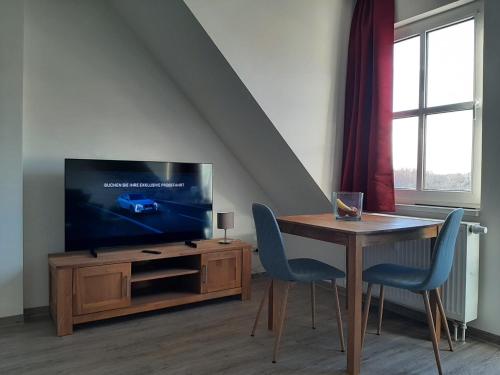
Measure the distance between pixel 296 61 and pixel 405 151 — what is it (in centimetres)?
117

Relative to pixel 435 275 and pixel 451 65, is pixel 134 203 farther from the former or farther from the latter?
pixel 451 65

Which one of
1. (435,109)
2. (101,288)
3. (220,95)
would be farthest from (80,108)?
(435,109)

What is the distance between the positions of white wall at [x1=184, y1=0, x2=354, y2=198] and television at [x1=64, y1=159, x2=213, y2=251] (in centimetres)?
91

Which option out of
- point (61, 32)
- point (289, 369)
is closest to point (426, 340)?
point (289, 369)

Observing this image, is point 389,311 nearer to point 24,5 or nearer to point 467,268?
point 467,268

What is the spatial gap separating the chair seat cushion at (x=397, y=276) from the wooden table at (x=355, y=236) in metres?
0.22

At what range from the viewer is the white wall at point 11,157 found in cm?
274

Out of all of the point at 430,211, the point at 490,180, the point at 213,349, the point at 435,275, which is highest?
the point at 490,180

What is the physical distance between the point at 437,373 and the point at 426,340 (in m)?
0.44

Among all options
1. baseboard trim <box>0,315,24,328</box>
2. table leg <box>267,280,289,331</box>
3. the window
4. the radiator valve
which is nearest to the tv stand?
baseboard trim <box>0,315,24,328</box>

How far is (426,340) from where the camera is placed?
259cm

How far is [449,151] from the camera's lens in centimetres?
291

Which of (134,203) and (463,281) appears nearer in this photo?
(463,281)

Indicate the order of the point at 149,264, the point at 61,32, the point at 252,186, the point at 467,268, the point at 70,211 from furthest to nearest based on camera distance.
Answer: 1. the point at 252,186
2. the point at 149,264
3. the point at 61,32
4. the point at 70,211
5. the point at 467,268
